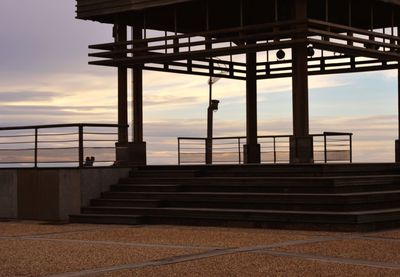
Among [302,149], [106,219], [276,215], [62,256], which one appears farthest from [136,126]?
[62,256]

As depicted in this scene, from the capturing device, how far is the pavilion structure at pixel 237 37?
21.8m

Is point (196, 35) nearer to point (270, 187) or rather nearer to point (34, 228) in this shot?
point (270, 187)

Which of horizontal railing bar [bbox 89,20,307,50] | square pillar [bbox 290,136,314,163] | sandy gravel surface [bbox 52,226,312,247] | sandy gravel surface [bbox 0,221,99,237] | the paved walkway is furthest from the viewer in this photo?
horizontal railing bar [bbox 89,20,307,50]

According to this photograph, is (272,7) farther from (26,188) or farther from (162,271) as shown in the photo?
(162,271)

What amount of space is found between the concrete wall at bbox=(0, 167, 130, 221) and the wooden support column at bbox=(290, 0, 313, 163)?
17.4ft

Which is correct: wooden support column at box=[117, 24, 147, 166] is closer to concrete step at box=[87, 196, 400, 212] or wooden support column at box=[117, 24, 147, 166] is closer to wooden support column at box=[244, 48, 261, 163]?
concrete step at box=[87, 196, 400, 212]

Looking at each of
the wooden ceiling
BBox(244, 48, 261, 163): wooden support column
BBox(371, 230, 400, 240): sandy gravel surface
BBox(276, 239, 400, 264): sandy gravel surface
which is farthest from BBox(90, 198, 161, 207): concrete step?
BBox(244, 48, 261, 163): wooden support column

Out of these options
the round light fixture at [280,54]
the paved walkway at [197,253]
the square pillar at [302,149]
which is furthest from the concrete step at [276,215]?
the round light fixture at [280,54]

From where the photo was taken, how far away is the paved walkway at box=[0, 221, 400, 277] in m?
11.5

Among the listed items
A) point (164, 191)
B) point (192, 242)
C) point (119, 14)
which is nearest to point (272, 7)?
point (119, 14)

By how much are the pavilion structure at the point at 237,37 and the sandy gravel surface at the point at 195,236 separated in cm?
508

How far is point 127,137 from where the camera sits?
82.6 feet

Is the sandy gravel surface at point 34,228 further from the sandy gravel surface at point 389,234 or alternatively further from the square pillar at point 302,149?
the sandy gravel surface at point 389,234

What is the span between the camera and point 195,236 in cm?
1645
